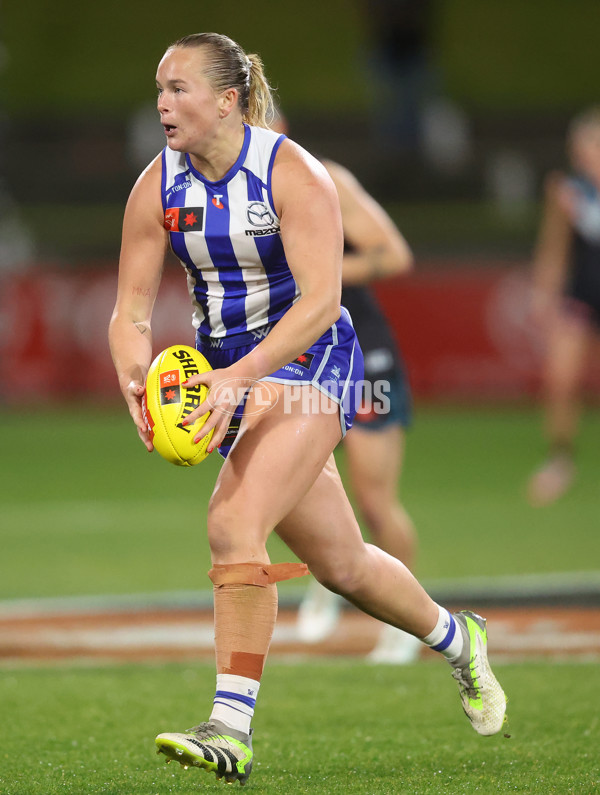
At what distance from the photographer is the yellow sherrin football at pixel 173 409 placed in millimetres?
3816

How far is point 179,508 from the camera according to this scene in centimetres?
1056

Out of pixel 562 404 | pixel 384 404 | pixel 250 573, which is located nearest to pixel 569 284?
pixel 562 404

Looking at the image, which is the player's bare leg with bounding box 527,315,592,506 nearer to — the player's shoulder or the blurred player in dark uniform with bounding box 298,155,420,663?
the blurred player in dark uniform with bounding box 298,155,420,663

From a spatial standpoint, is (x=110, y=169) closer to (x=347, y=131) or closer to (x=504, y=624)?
(x=347, y=131)

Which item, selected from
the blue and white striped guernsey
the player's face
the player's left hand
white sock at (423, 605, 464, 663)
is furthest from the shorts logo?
white sock at (423, 605, 464, 663)

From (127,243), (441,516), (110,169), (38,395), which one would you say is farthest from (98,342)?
(127,243)

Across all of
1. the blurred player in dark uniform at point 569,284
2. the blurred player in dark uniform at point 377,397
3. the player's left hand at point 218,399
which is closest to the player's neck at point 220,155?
the player's left hand at point 218,399

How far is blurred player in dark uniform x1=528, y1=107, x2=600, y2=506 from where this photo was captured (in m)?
10.5

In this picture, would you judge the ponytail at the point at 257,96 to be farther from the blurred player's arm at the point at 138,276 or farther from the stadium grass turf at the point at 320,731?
the stadium grass turf at the point at 320,731

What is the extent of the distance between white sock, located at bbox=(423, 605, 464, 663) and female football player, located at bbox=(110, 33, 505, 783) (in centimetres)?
12

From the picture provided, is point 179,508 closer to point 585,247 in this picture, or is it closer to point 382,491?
point 585,247

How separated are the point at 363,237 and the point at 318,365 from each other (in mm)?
2015

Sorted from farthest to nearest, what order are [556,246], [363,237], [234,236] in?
[556,246]
[363,237]
[234,236]

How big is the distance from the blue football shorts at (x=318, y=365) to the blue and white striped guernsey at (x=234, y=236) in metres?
0.05
